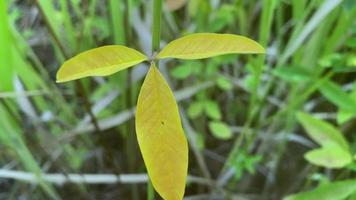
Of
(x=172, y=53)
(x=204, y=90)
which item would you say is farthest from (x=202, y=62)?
(x=172, y=53)

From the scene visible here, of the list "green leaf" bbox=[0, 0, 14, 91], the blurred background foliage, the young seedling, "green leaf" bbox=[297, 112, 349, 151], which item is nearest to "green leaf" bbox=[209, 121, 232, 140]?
the blurred background foliage

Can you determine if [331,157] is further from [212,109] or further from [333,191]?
[212,109]

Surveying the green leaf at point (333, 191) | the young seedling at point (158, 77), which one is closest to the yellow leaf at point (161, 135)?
the young seedling at point (158, 77)

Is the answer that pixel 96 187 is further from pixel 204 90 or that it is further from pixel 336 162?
pixel 336 162

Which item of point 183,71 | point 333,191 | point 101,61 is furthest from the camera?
point 183,71

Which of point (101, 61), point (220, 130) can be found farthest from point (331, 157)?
point (101, 61)

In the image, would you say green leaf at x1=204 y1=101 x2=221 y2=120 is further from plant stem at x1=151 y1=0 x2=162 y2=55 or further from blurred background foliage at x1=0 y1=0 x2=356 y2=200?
plant stem at x1=151 y1=0 x2=162 y2=55
